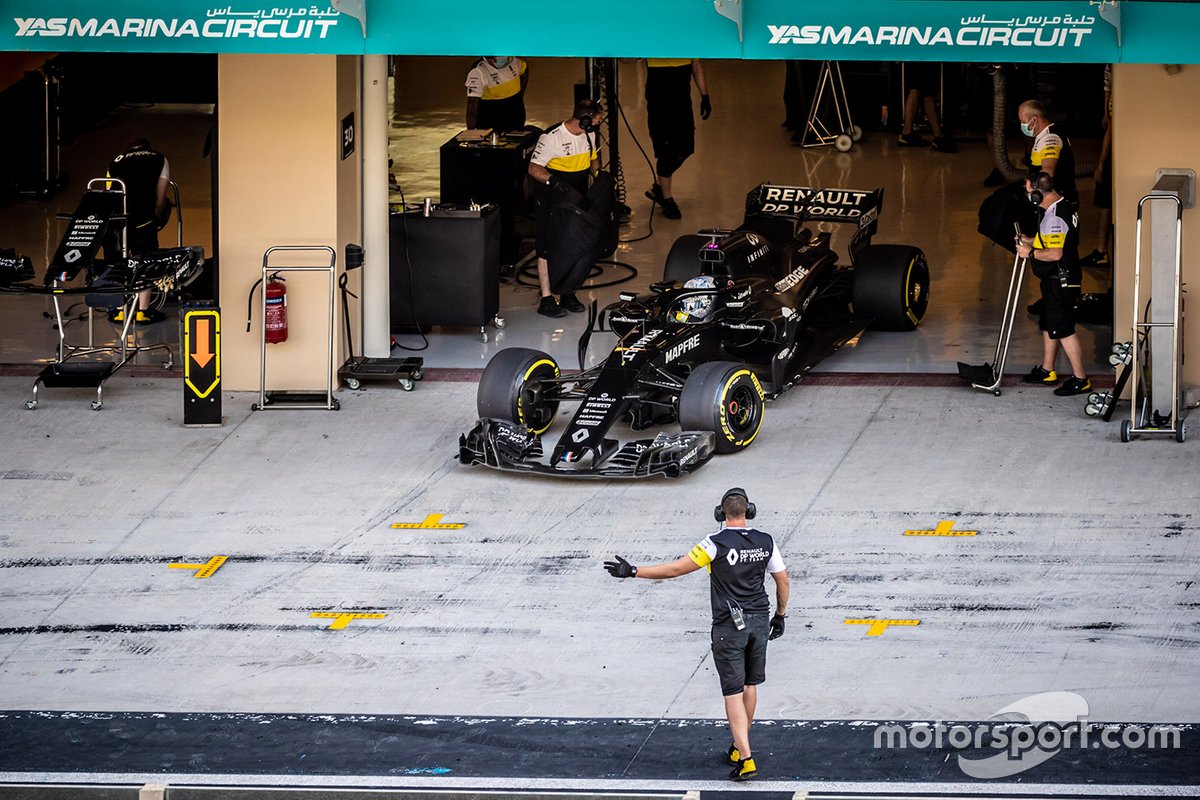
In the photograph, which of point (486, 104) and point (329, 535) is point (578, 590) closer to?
point (329, 535)

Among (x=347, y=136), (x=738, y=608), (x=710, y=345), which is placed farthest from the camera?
(x=347, y=136)

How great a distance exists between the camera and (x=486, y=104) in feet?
70.1

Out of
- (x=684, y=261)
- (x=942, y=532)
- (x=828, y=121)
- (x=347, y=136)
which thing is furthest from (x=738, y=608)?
(x=828, y=121)

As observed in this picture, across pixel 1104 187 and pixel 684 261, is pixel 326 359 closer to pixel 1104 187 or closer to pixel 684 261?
pixel 684 261

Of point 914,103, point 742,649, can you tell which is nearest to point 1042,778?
point 742,649

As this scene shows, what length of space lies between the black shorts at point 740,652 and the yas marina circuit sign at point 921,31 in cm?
575

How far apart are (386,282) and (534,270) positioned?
3259 millimetres

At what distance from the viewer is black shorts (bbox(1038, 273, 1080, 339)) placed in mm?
14836

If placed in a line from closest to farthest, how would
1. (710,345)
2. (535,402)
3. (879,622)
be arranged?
1. (879,622)
2. (535,402)
3. (710,345)

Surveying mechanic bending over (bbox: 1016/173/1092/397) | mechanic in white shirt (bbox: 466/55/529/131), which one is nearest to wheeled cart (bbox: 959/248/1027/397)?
mechanic bending over (bbox: 1016/173/1092/397)

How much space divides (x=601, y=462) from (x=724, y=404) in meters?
1.02

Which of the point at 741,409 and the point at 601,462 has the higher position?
the point at 741,409

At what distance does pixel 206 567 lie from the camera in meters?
11.8

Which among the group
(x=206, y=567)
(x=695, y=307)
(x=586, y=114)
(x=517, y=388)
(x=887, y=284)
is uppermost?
(x=586, y=114)
